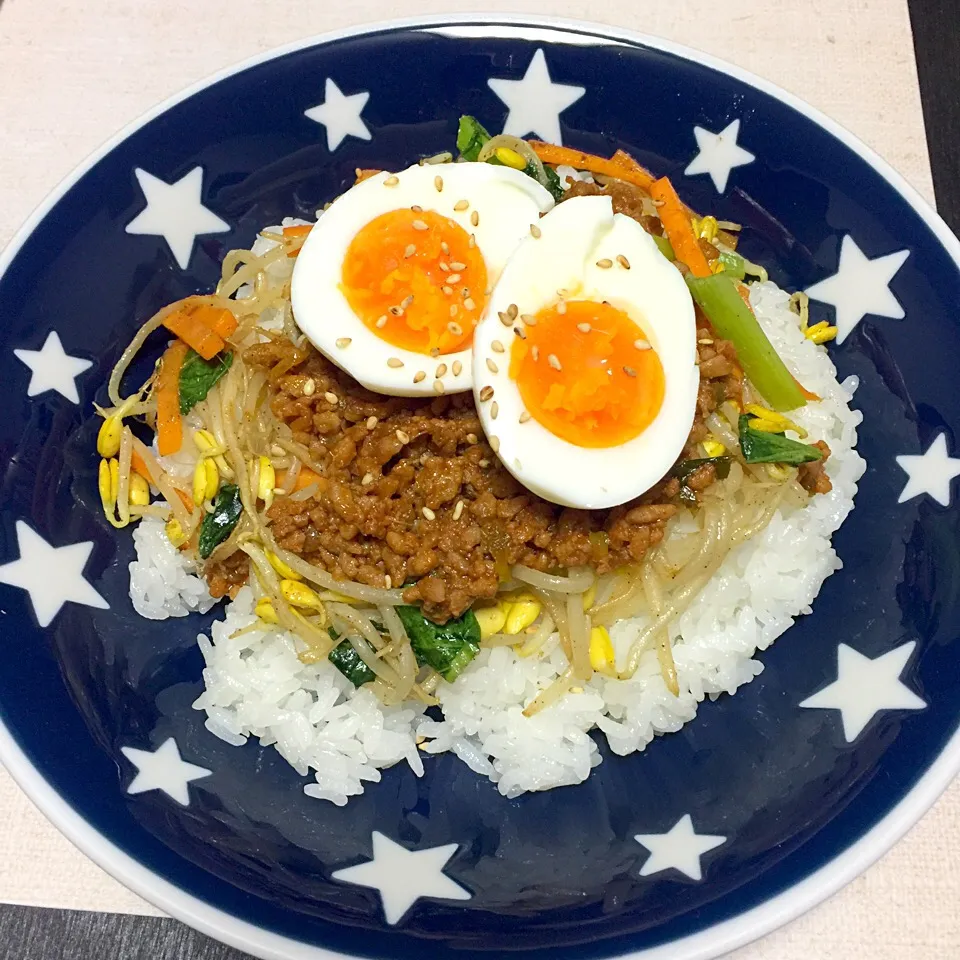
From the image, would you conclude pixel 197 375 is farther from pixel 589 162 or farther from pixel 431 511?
pixel 589 162

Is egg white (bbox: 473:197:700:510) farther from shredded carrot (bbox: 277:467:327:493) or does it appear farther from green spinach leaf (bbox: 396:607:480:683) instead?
shredded carrot (bbox: 277:467:327:493)

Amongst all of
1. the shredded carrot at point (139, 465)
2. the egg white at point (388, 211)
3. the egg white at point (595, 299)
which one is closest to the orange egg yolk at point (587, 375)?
the egg white at point (595, 299)

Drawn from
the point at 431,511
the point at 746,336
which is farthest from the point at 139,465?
the point at 746,336

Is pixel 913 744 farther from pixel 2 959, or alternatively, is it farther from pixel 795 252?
pixel 2 959

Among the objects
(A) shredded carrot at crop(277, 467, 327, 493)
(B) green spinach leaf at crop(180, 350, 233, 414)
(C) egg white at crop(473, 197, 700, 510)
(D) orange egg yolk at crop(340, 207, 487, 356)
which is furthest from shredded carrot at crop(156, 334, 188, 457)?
(C) egg white at crop(473, 197, 700, 510)

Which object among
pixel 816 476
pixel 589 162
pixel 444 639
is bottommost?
pixel 444 639

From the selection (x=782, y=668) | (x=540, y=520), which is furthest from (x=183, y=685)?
(x=782, y=668)
